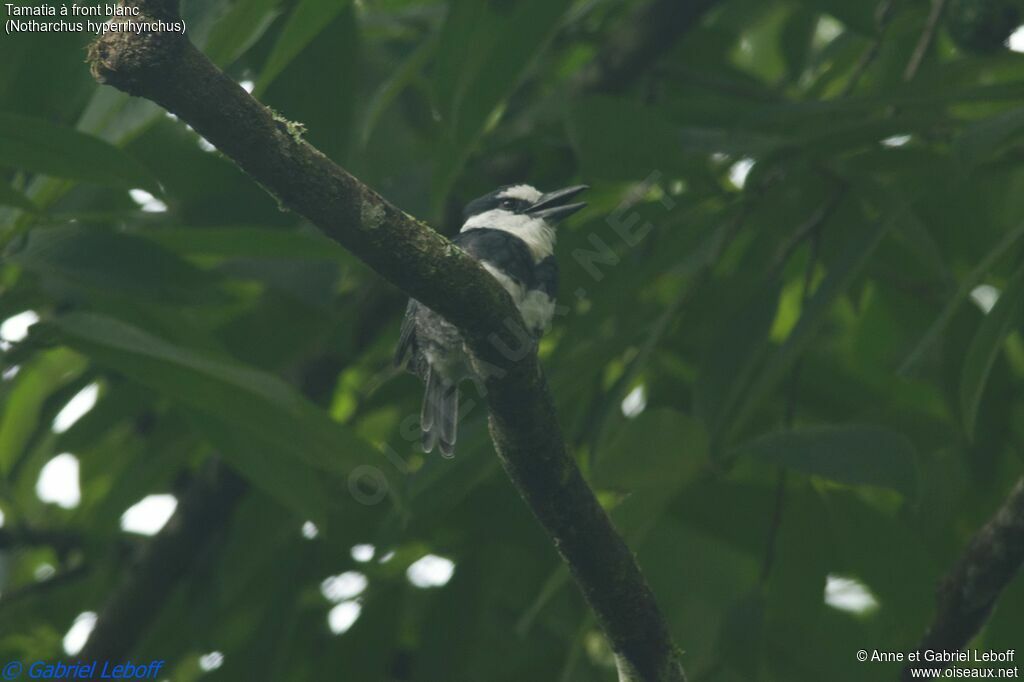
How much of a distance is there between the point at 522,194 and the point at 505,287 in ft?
1.48

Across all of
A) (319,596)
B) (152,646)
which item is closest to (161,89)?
(319,596)

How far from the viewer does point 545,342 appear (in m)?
4.44

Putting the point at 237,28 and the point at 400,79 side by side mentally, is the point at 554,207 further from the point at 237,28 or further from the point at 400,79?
the point at 237,28

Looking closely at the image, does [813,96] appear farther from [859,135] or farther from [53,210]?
[53,210]

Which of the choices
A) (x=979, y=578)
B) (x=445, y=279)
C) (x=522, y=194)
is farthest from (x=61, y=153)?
(x=979, y=578)

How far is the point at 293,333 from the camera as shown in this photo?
157 inches

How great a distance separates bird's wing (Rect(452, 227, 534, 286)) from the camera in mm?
3225

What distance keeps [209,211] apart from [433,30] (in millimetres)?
985

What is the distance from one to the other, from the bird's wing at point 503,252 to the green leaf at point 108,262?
73cm

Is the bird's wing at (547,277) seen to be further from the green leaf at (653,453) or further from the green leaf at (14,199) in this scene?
the green leaf at (14,199)

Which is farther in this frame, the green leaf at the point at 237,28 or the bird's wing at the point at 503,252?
the bird's wing at the point at 503,252

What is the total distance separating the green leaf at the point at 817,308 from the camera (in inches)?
109

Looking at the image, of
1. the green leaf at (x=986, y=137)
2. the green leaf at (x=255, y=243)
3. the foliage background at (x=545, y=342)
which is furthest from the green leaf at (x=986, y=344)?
the green leaf at (x=255, y=243)

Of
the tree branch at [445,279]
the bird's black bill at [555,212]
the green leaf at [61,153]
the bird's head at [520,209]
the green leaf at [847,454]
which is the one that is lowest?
the tree branch at [445,279]
